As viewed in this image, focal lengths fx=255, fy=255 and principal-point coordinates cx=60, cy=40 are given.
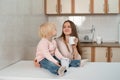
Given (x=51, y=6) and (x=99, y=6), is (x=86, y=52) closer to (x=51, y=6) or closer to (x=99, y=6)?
(x=99, y=6)

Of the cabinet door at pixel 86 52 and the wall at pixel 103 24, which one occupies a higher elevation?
the wall at pixel 103 24

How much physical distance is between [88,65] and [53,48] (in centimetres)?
32

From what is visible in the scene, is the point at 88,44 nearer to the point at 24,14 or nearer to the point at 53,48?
the point at 24,14

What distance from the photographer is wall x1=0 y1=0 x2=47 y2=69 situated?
6.33 feet

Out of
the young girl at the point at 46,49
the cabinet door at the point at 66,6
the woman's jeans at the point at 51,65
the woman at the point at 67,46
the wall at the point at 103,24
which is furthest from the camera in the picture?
the wall at the point at 103,24

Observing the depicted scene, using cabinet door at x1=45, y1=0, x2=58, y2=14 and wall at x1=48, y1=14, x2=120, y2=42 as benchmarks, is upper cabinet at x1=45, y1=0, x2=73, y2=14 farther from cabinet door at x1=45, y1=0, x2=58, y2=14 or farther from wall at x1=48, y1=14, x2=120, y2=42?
wall at x1=48, y1=14, x2=120, y2=42

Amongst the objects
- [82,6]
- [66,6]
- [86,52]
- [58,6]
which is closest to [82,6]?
[82,6]

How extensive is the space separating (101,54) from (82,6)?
781 millimetres

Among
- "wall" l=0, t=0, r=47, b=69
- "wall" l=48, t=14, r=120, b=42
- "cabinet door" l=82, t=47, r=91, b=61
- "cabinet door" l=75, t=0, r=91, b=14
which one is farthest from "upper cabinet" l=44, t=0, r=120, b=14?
"wall" l=0, t=0, r=47, b=69

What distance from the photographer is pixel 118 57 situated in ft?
12.1

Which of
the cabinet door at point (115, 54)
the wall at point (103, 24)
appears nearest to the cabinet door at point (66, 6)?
the wall at point (103, 24)

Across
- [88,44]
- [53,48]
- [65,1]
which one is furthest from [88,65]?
[65,1]

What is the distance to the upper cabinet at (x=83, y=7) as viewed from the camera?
3.85 meters

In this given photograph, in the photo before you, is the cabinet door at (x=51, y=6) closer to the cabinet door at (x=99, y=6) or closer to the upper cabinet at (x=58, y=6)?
the upper cabinet at (x=58, y=6)
